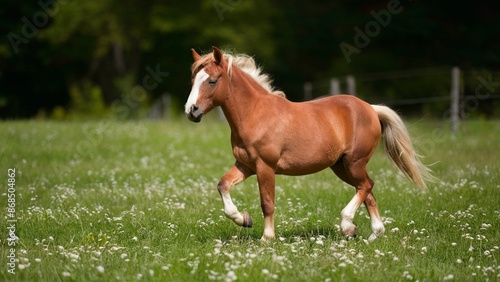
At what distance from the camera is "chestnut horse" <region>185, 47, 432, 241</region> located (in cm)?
706

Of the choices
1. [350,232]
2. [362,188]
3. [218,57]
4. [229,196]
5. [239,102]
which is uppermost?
[218,57]

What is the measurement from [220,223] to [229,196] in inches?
53.8

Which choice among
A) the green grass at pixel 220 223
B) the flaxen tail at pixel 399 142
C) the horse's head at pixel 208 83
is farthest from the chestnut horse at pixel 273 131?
the green grass at pixel 220 223

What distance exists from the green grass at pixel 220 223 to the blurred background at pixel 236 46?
1507 cm

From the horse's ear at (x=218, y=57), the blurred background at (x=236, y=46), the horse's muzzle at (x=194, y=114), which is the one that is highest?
the horse's ear at (x=218, y=57)

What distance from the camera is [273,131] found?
730 centimetres

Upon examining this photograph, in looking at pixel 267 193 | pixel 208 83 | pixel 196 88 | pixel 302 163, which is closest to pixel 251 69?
pixel 208 83

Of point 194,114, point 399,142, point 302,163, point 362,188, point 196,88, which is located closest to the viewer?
point 194,114

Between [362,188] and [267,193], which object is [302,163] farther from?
[362,188]

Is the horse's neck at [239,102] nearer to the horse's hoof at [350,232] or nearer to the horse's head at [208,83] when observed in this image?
the horse's head at [208,83]

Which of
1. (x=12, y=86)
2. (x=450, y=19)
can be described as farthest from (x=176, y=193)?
(x=12, y=86)

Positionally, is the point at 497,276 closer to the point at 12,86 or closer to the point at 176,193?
the point at 176,193

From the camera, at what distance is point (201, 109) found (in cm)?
686

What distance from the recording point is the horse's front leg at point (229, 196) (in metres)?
6.98
